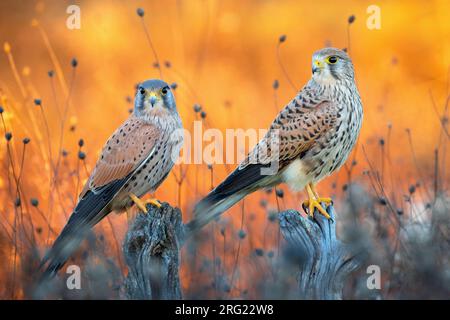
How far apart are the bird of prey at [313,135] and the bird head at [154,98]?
28.2 inches

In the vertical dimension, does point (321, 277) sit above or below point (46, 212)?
below

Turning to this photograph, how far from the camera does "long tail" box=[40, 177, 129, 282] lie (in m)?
4.88

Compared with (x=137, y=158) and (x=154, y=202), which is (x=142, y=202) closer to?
(x=154, y=202)

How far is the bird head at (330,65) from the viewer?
5.59m

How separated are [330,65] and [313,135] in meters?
0.52

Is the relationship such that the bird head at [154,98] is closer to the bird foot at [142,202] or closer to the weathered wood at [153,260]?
the bird foot at [142,202]

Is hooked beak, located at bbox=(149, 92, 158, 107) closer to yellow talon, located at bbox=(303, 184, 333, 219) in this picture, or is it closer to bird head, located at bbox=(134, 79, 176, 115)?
bird head, located at bbox=(134, 79, 176, 115)

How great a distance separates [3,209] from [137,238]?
1.96 metres

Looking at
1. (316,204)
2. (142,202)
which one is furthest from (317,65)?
(142,202)

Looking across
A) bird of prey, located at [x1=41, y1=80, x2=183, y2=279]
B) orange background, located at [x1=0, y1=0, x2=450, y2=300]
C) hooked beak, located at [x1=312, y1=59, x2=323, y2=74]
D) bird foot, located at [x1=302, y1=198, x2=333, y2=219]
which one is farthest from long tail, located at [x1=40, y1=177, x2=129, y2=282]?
orange background, located at [x1=0, y1=0, x2=450, y2=300]

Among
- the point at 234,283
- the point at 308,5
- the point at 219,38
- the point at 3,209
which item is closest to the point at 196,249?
the point at 234,283

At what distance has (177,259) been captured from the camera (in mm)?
Answer: 4703

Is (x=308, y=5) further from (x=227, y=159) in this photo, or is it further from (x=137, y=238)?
(x=137, y=238)

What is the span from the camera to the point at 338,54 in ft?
18.4
